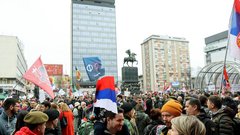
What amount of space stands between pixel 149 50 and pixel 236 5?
347 ft

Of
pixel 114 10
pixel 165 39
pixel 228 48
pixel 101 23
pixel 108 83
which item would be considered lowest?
pixel 108 83

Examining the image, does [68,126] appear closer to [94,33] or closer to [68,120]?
[68,120]

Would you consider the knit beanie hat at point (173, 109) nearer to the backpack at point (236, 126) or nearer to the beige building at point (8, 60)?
the backpack at point (236, 126)

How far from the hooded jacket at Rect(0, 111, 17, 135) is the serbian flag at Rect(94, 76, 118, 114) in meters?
2.10

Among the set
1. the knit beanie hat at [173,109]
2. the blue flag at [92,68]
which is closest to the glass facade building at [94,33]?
the blue flag at [92,68]

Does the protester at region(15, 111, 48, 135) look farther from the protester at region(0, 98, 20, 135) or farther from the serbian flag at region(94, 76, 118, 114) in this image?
the protester at region(0, 98, 20, 135)

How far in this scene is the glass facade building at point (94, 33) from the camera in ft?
352

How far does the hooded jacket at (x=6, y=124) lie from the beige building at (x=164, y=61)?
100737 millimetres

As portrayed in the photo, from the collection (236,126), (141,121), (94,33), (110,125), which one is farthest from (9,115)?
(94,33)

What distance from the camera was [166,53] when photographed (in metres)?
112

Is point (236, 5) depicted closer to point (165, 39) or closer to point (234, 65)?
point (234, 65)

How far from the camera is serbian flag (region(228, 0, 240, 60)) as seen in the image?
20.9 feet

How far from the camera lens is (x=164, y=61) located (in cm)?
11062

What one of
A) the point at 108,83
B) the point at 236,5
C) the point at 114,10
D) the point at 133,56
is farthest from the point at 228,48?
the point at 114,10
